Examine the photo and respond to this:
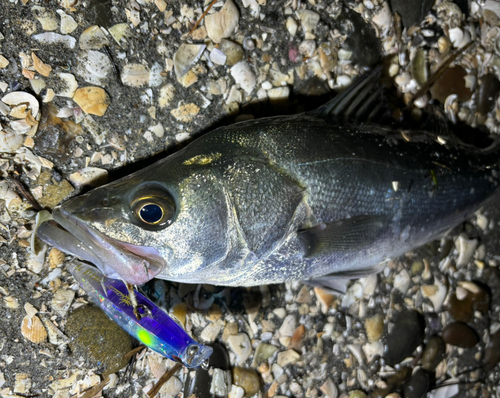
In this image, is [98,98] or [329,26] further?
[329,26]

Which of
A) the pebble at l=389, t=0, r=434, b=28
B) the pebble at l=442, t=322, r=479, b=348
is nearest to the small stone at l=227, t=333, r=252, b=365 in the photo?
the pebble at l=442, t=322, r=479, b=348

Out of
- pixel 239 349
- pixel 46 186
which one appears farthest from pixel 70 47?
pixel 239 349

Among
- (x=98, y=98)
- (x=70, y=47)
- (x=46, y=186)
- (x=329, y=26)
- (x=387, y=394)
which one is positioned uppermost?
(x=329, y=26)

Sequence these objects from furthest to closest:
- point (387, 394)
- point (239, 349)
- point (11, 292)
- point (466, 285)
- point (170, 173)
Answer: point (466, 285) < point (387, 394) < point (239, 349) < point (11, 292) < point (170, 173)

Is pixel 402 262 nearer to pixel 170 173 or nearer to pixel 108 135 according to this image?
pixel 170 173

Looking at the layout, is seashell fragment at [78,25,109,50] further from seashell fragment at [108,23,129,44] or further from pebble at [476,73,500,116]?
pebble at [476,73,500,116]

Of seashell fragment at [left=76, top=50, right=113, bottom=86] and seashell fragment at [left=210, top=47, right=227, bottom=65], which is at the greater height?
seashell fragment at [left=210, top=47, right=227, bottom=65]
